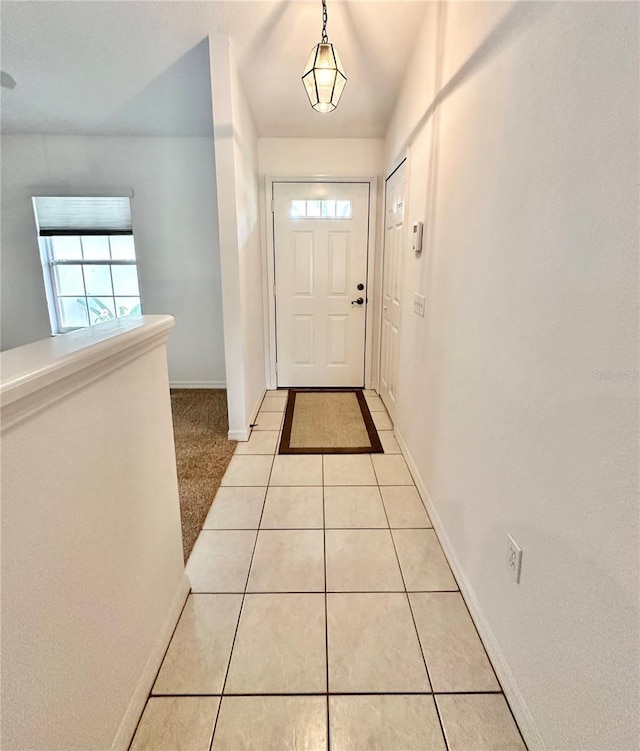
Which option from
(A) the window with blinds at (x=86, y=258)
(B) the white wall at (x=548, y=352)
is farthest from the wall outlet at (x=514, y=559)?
(A) the window with blinds at (x=86, y=258)

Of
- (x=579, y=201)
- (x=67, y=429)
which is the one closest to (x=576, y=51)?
(x=579, y=201)

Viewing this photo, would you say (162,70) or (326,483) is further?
(162,70)

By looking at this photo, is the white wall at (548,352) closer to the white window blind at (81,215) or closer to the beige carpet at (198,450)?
the beige carpet at (198,450)

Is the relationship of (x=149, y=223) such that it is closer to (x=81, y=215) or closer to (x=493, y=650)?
(x=81, y=215)

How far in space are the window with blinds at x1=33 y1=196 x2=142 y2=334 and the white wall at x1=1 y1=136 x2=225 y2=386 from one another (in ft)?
0.33

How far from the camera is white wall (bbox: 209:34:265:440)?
7.33 ft

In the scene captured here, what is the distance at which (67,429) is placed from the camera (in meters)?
0.77

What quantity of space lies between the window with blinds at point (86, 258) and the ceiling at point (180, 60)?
67 cm

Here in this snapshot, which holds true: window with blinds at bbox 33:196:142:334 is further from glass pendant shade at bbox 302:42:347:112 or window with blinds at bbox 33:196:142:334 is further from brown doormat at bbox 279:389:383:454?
glass pendant shade at bbox 302:42:347:112

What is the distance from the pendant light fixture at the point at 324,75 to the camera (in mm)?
1693

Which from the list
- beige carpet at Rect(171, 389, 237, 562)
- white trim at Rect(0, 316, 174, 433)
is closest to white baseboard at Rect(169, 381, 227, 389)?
beige carpet at Rect(171, 389, 237, 562)

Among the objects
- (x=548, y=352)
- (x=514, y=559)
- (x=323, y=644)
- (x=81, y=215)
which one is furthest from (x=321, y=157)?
(x=323, y=644)

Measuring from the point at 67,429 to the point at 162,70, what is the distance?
107 inches

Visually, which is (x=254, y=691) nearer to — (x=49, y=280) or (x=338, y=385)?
(x=338, y=385)
